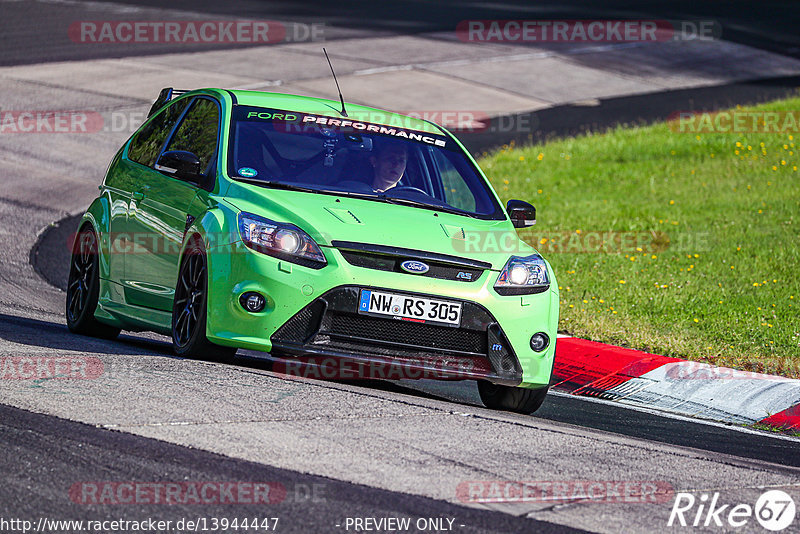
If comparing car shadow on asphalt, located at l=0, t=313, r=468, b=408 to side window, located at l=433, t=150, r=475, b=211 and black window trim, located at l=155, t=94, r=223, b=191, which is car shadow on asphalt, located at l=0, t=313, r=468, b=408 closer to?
black window trim, located at l=155, t=94, r=223, b=191

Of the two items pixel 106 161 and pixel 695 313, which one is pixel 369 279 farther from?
pixel 106 161

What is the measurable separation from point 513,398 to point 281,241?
5.75 feet

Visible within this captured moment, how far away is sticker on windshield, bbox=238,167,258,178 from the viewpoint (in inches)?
302

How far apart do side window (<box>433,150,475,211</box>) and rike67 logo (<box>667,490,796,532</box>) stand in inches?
125

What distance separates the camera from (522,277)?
7.34 metres

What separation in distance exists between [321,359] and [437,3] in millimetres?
29864

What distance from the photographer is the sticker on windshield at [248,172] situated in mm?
7664

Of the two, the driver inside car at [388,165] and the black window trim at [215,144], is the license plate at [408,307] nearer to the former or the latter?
the driver inside car at [388,165]

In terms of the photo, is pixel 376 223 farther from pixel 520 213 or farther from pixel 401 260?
pixel 520 213

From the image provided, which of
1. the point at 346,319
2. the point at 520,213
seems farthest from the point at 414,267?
the point at 520,213

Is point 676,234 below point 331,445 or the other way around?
below

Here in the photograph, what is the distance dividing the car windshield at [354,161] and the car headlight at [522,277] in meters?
0.65

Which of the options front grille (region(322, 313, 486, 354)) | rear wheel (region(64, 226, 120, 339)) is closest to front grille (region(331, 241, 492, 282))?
front grille (region(322, 313, 486, 354))

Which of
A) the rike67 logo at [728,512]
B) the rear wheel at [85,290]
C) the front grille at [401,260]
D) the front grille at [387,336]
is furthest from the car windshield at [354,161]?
the rike67 logo at [728,512]
